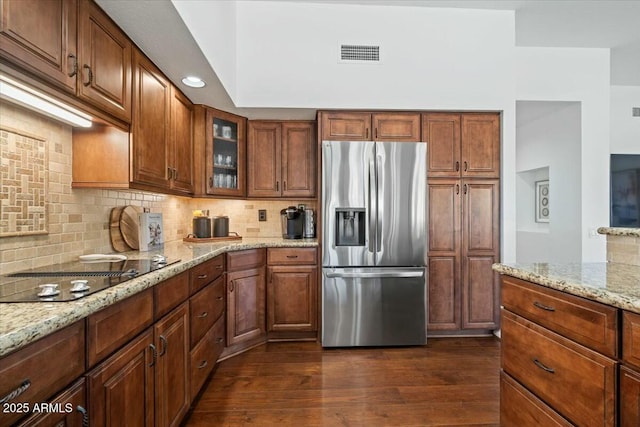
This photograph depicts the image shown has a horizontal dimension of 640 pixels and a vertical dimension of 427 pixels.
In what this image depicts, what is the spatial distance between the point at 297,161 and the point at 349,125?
0.65 m

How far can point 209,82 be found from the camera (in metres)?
2.36

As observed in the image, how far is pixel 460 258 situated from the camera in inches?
115

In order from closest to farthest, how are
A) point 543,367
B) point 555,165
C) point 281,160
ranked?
point 543,367 < point 281,160 < point 555,165

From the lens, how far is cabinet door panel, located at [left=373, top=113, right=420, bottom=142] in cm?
290

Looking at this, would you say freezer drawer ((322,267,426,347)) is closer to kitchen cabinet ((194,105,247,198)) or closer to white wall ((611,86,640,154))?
kitchen cabinet ((194,105,247,198))

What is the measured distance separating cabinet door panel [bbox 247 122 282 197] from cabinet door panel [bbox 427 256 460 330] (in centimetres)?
171

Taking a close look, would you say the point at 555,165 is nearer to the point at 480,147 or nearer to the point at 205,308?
the point at 480,147

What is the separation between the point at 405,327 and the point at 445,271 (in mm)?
652

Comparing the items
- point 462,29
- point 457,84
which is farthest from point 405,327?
point 462,29

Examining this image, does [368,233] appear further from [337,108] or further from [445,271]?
[337,108]

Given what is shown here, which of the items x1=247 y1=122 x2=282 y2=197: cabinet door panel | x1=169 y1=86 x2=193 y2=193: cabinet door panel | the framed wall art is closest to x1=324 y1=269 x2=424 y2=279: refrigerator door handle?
x1=247 y1=122 x2=282 y2=197: cabinet door panel

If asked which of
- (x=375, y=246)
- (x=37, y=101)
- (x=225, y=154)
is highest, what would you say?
(x=225, y=154)

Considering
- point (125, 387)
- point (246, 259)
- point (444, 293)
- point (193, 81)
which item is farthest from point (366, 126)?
point (125, 387)

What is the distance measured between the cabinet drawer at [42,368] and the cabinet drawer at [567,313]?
163 centimetres
